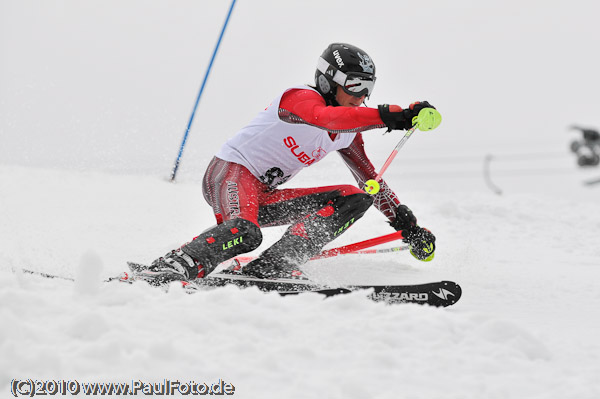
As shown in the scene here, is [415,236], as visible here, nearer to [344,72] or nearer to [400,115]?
[400,115]

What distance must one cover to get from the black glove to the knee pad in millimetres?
956

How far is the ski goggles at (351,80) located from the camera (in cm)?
383

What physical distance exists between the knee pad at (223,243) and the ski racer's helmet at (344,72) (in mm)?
1016

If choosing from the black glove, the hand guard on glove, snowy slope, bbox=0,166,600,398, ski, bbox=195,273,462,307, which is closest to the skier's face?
the black glove

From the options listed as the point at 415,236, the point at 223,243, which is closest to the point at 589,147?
the point at 415,236

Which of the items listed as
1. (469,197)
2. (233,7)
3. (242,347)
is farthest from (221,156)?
(469,197)

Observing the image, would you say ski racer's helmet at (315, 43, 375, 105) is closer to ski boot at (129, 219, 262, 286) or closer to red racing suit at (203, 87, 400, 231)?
red racing suit at (203, 87, 400, 231)

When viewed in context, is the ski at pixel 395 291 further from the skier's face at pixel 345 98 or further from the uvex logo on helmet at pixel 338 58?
the uvex logo on helmet at pixel 338 58

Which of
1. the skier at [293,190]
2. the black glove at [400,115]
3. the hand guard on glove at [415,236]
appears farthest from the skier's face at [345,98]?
the hand guard on glove at [415,236]

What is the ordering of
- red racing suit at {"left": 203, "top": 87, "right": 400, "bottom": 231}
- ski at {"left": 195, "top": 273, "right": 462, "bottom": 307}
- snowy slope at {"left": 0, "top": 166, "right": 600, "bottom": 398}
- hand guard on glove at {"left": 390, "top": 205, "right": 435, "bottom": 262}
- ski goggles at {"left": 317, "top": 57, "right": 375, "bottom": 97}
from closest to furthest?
1. snowy slope at {"left": 0, "top": 166, "right": 600, "bottom": 398}
2. ski at {"left": 195, "top": 273, "right": 462, "bottom": 307}
3. red racing suit at {"left": 203, "top": 87, "right": 400, "bottom": 231}
4. ski goggles at {"left": 317, "top": 57, "right": 375, "bottom": 97}
5. hand guard on glove at {"left": 390, "top": 205, "right": 435, "bottom": 262}

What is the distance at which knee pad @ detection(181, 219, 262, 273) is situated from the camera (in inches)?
134

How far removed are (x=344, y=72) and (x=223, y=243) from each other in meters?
1.29

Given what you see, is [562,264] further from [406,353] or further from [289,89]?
[406,353]

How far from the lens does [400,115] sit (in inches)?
135
